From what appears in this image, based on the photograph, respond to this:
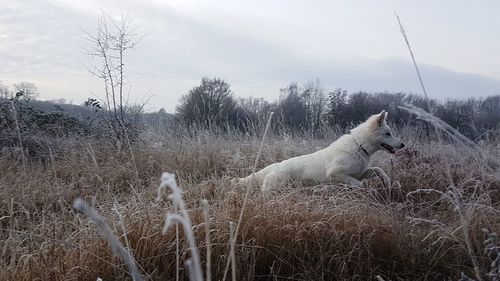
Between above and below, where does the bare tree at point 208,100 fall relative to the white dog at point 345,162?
above

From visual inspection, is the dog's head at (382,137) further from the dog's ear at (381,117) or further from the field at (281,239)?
the field at (281,239)

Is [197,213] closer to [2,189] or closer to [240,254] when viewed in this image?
[240,254]

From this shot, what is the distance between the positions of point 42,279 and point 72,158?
5044 millimetres

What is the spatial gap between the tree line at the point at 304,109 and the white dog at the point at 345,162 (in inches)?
130

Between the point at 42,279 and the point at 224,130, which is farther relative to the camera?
the point at 224,130

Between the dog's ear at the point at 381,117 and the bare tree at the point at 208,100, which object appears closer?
the dog's ear at the point at 381,117

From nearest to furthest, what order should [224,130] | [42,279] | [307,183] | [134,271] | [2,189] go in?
[134,271] < [42,279] < [2,189] < [307,183] < [224,130]

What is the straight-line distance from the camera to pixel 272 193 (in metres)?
4.32

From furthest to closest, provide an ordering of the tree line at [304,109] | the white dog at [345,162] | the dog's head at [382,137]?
the tree line at [304,109], the dog's head at [382,137], the white dog at [345,162]

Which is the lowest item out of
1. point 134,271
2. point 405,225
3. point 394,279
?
point 394,279

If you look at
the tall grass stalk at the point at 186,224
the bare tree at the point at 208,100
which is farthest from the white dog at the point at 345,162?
the bare tree at the point at 208,100

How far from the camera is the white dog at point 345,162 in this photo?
602 centimetres

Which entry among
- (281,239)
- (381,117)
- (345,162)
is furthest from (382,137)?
(281,239)

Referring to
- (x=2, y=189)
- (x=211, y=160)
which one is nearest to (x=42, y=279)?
(x=2, y=189)
